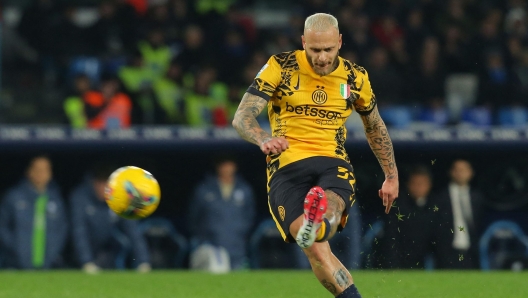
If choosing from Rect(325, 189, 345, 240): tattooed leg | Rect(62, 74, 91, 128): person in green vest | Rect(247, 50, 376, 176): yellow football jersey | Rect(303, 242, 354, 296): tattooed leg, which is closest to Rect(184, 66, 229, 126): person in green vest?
Rect(62, 74, 91, 128): person in green vest

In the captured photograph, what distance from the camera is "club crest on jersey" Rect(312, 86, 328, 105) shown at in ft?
22.4

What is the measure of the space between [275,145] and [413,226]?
A: 6.58 m

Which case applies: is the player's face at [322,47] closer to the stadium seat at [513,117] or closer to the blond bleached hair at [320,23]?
the blond bleached hair at [320,23]

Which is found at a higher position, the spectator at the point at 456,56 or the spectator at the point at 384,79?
the spectator at the point at 456,56

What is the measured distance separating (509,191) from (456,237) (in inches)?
64.0

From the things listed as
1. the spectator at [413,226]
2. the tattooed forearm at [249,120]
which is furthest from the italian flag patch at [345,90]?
the spectator at [413,226]

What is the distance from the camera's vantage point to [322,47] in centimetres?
661

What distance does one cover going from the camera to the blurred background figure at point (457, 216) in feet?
41.3

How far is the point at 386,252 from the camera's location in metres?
13.8

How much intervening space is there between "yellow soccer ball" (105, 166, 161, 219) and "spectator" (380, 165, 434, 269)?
4596mm

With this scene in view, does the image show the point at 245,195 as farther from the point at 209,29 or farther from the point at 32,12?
the point at 32,12

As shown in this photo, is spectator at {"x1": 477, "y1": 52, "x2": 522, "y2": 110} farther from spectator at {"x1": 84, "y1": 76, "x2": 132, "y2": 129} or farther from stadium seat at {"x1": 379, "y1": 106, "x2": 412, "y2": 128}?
spectator at {"x1": 84, "y1": 76, "x2": 132, "y2": 129}

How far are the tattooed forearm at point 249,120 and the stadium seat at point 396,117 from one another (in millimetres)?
6747

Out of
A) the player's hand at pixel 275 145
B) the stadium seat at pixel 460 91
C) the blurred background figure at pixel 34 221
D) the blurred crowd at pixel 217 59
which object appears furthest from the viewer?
the stadium seat at pixel 460 91
